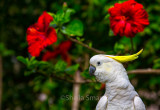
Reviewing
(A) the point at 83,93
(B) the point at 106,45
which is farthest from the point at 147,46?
(A) the point at 83,93

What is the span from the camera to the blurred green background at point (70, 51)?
142 cm

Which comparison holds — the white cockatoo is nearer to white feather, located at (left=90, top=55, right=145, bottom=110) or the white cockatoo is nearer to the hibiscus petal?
white feather, located at (left=90, top=55, right=145, bottom=110)

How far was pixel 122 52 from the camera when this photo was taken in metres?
1.01

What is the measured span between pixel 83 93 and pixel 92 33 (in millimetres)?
370

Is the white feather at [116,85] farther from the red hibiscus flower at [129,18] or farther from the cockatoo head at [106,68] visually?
the red hibiscus flower at [129,18]

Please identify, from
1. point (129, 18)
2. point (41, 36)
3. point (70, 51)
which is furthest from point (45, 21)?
point (70, 51)

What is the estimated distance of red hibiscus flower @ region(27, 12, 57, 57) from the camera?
89cm

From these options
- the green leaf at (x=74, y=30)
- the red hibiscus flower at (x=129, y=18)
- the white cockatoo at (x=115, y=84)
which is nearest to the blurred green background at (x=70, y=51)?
the green leaf at (x=74, y=30)

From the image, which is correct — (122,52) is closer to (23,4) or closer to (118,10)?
(118,10)

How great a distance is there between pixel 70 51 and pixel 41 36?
2.34 feet

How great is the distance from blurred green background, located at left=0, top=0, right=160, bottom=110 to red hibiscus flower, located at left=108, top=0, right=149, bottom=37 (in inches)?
17.1

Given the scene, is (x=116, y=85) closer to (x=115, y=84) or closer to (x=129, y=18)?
(x=115, y=84)

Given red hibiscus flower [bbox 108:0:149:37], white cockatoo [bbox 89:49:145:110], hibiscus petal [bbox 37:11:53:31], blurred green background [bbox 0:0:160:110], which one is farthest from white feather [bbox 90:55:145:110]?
blurred green background [bbox 0:0:160:110]

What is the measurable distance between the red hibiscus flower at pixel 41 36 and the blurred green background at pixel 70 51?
0.37 metres
